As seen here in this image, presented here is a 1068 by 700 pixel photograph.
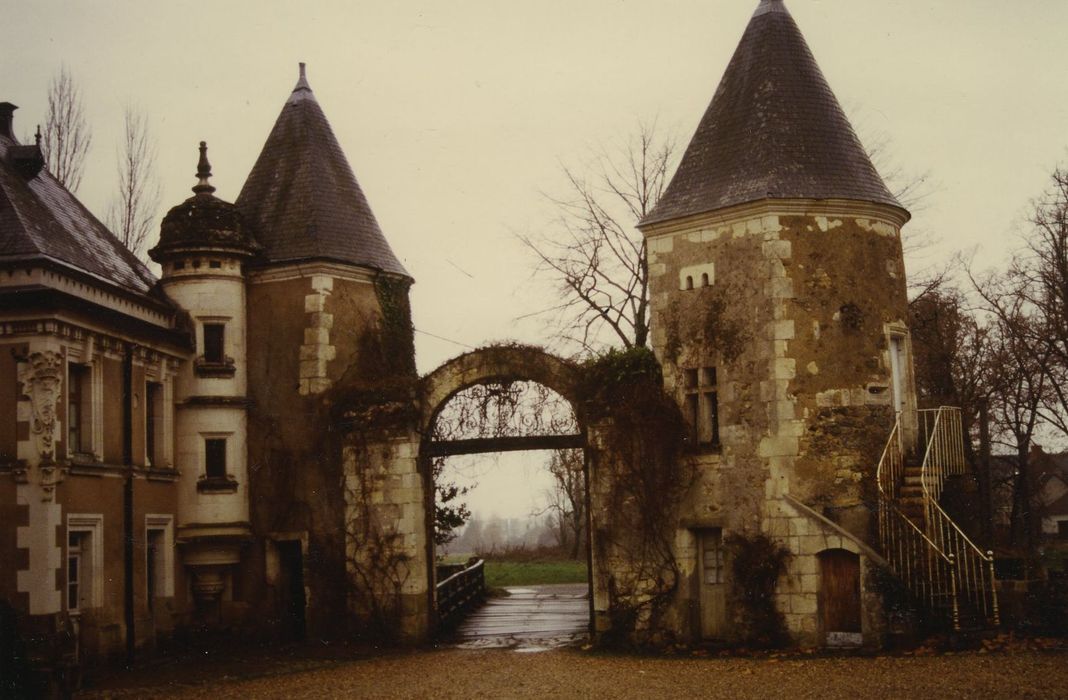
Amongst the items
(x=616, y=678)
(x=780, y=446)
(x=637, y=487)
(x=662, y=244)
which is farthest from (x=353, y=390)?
(x=616, y=678)

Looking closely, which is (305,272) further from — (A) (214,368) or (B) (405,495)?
(B) (405,495)

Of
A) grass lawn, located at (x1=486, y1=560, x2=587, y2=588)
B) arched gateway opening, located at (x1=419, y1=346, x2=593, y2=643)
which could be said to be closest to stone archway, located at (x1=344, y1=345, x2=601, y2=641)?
arched gateway opening, located at (x1=419, y1=346, x2=593, y2=643)

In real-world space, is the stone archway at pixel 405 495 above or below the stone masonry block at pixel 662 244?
below

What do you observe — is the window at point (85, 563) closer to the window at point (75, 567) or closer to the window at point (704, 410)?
the window at point (75, 567)

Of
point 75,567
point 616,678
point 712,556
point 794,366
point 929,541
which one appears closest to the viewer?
point 616,678

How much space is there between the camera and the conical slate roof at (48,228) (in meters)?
18.6

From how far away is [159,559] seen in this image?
69.0 feet

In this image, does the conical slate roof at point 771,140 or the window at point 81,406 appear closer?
the window at point 81,406

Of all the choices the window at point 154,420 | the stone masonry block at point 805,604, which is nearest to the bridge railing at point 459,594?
the window at point 154,420

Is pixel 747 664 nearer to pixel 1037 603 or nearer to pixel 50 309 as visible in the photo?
pixel 1037 603

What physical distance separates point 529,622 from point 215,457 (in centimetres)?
703

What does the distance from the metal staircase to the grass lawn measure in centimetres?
1714

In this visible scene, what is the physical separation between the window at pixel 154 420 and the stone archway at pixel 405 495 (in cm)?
312

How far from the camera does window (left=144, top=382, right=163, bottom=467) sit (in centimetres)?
2123
